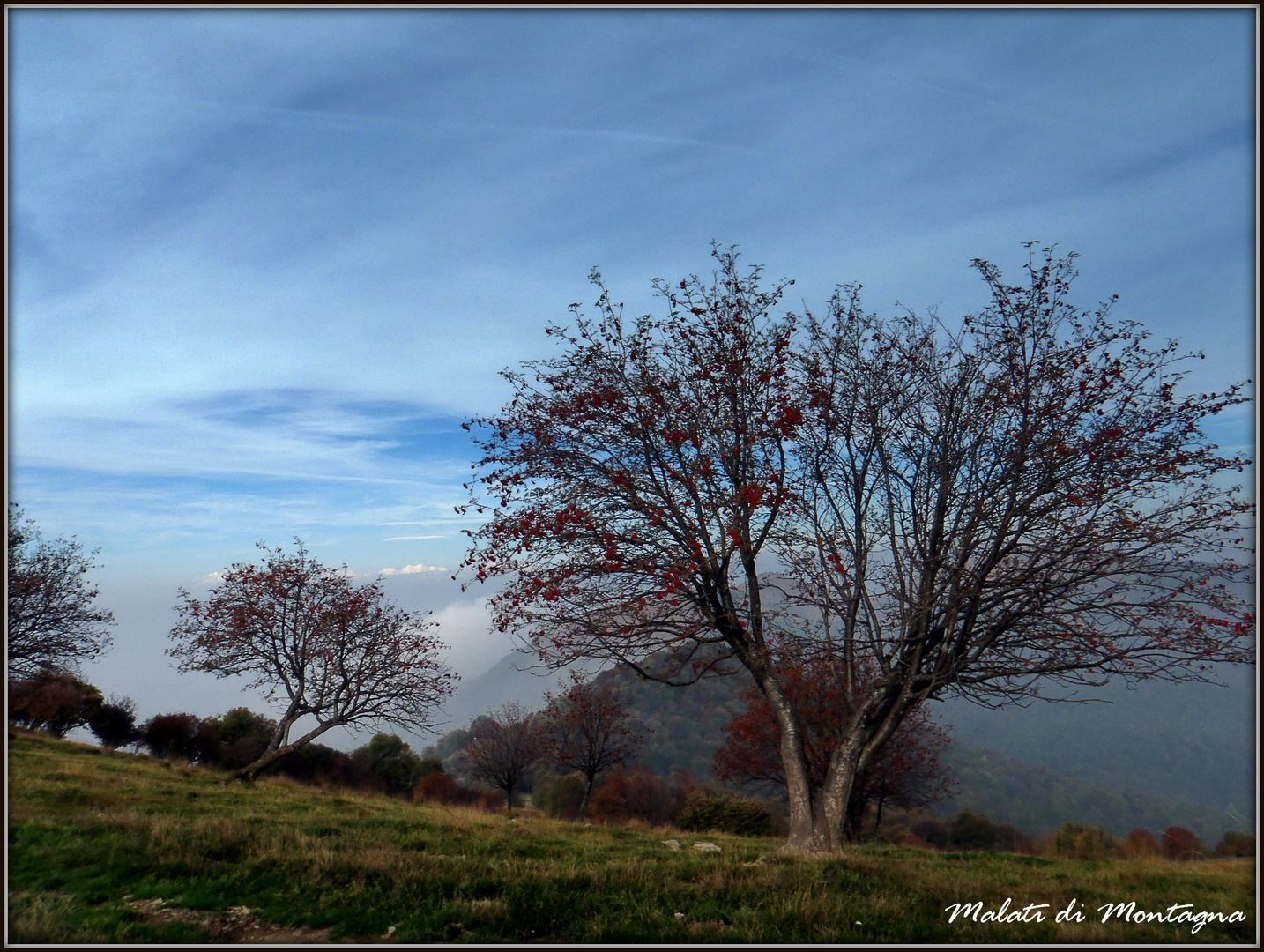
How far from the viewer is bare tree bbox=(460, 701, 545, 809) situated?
37.7m

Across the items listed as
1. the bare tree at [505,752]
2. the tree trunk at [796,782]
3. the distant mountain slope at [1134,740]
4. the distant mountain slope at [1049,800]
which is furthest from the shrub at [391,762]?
the distant mountain slope at [1049,800]

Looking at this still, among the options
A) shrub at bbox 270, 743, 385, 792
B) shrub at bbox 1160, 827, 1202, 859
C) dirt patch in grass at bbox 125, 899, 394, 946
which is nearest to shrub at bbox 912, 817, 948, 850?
shrub at bbox 1160, 827, 1202, 859

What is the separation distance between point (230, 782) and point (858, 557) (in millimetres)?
19967

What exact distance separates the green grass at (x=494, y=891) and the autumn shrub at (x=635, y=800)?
2956 cm

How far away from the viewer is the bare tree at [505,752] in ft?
124

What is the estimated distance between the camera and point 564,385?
506 inches

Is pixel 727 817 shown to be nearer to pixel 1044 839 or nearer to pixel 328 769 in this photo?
pixel 1044 839

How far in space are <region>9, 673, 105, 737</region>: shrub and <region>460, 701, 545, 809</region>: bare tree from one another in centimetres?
1957

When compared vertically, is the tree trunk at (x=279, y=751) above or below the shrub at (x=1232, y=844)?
above

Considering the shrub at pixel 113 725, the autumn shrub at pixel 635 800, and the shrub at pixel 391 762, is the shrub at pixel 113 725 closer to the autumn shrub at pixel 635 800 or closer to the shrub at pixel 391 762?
the shrub at pixel 391 762

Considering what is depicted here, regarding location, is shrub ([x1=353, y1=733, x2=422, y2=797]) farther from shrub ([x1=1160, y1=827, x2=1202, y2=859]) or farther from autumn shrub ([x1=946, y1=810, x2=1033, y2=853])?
shrub ([x1=1160, y1=827, x2=1202, y2=859])

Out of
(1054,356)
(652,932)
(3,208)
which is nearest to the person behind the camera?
(652,932)

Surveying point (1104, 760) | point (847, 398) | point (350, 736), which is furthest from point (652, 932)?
point (1104, 760)

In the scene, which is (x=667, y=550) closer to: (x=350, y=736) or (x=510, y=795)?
(x=350, y=736)
